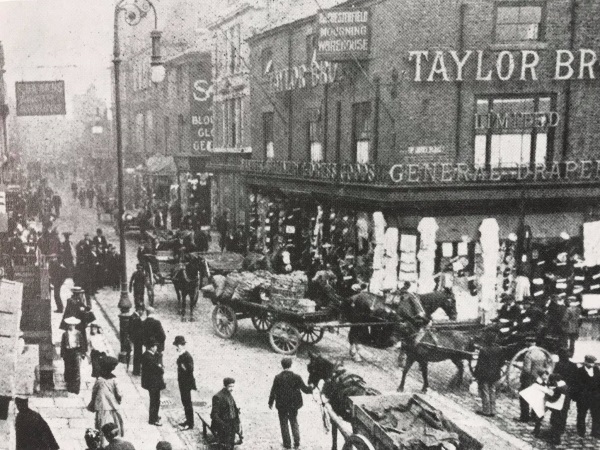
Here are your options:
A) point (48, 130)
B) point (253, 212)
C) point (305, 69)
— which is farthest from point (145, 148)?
point (48, 130)

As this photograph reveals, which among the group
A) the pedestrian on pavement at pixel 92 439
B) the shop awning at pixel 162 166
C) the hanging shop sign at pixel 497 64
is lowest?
the pedestrian on pavement at pixel 92 439

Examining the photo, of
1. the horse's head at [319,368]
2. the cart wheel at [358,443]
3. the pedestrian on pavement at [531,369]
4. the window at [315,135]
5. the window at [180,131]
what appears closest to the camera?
the cart wheel at [358,443]

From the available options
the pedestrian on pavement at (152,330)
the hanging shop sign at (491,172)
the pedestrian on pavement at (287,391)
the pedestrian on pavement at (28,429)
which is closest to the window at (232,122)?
the hanging shop sign at (491,172)

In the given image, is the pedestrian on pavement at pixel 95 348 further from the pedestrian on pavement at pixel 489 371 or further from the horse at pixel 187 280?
the pedestrian on pavement at pixel 489 371

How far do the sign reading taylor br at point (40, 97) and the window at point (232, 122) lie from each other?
17803 mm

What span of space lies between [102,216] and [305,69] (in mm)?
22265

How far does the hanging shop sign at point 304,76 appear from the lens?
79.4 ft

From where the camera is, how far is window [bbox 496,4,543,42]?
66.4 feet

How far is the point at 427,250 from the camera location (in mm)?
19797

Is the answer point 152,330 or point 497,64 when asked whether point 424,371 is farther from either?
point 497,64

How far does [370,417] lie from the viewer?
8.30 m

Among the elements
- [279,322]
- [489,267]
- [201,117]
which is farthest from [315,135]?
[279,322]

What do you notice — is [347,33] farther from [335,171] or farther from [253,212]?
[253,212]

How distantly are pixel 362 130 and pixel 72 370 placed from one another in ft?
43.9
